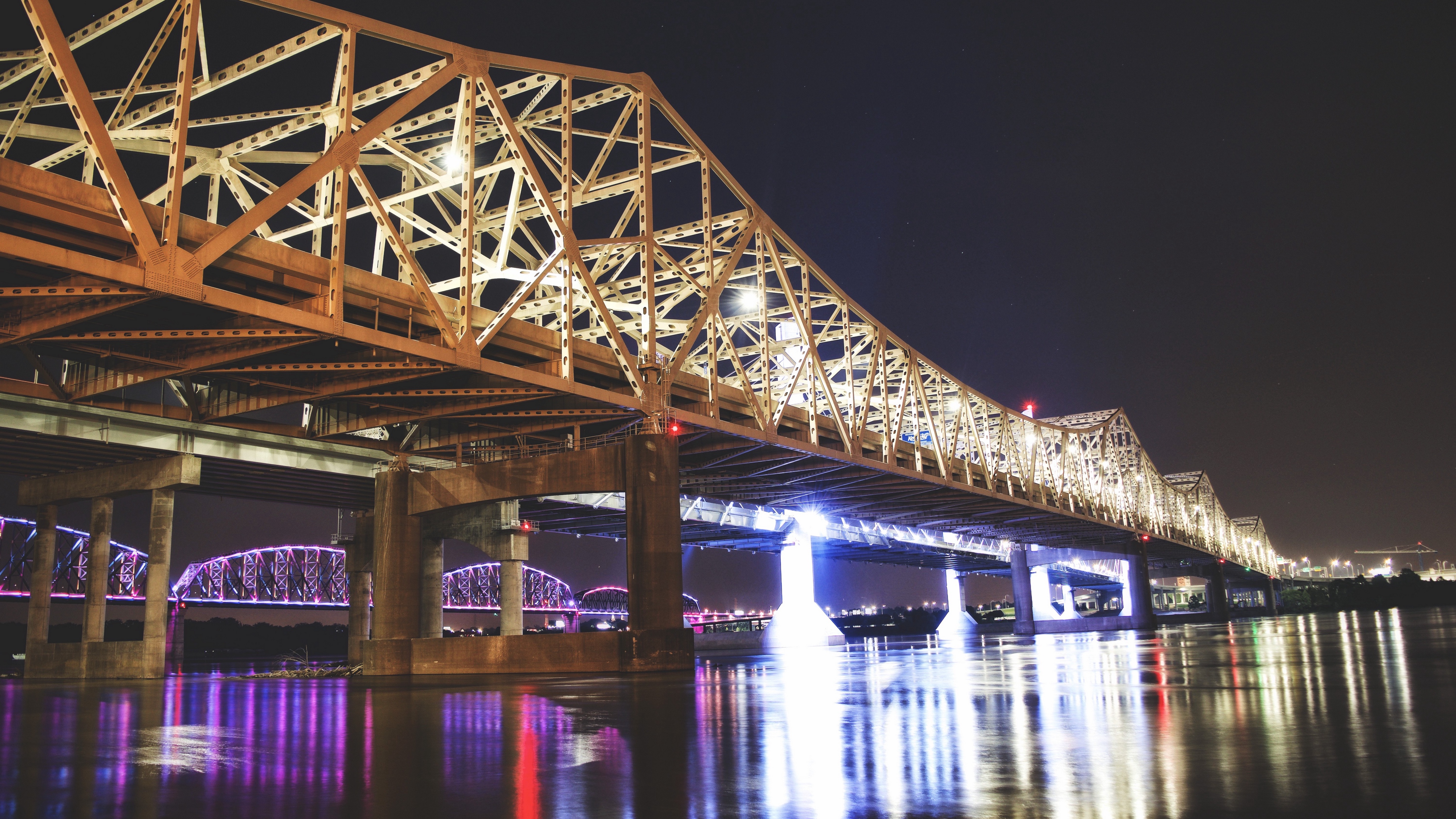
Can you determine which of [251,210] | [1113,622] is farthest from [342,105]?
[1113,622]

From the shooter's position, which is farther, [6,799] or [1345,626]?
[1345,626]

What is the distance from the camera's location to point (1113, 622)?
100 metres

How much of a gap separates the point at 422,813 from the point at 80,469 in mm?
54124

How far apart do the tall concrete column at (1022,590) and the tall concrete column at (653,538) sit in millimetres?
73017

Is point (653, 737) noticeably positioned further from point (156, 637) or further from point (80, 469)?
point (80, 469)

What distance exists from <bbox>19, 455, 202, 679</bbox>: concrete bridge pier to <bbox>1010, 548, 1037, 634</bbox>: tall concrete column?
3042 inches

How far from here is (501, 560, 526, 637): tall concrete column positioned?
2162 inches

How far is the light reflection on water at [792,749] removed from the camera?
7.26 m

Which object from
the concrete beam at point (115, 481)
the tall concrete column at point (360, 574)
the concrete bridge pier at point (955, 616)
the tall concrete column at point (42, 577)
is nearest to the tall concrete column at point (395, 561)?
the concrete beam at point (115, 481)

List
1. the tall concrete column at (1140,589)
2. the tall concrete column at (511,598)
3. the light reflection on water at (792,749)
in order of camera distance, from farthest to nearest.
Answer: the tall concrete column at (1140,589)
the tall concrete column at (511,598)
the light reflection on water at (792,749)

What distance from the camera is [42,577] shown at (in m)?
52.1

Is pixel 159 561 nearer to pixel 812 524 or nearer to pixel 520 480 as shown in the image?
pixel 520 480

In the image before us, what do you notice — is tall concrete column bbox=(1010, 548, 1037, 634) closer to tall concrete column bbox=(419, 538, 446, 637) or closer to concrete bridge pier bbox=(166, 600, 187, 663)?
tall concrete column bbox=(419, 538, 446, 637)

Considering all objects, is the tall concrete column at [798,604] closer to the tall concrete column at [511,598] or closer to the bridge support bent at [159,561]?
the tall concrete column at [511,598]
